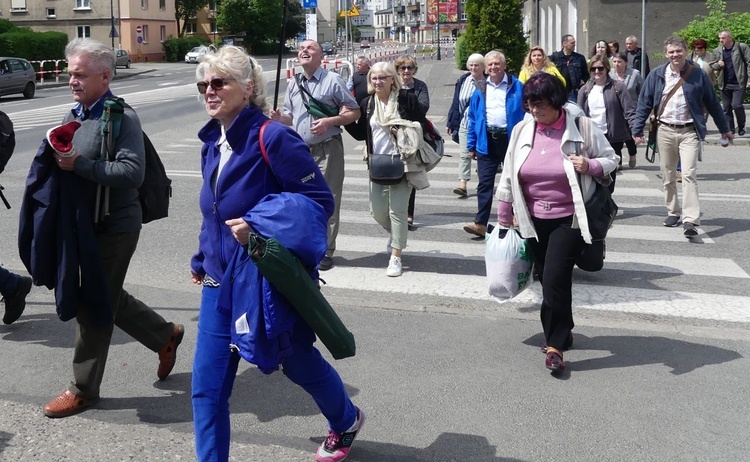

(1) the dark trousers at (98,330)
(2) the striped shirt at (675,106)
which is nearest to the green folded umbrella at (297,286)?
(1) the dark trousers at (98,330)

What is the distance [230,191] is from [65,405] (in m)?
1.65

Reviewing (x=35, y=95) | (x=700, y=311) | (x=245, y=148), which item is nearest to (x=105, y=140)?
(x=245, y=148)

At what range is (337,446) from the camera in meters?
4.07

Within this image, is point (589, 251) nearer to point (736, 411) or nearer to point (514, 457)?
point (736, 411)

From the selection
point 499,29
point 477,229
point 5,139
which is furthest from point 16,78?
point 5,139

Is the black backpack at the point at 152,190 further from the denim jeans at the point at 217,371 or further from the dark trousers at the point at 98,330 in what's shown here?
the denim jeans at the point at 217,371

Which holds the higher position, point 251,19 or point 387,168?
point 251,19

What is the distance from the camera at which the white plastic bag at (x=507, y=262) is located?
18.4 feet

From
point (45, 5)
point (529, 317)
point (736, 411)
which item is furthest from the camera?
point (45, 5)

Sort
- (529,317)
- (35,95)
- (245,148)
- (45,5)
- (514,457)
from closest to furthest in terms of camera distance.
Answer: (245,148) < (514,457) < (529,317) < (35,95) < (45,5)

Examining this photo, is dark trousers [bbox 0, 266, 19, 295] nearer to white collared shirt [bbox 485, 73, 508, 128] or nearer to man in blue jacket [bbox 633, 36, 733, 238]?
white collared shirt [bbox 485, 73, 508, 128]

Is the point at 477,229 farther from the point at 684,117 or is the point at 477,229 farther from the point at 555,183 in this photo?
the point at 555,183

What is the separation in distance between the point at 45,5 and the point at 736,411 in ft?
241

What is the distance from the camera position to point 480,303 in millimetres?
6773
